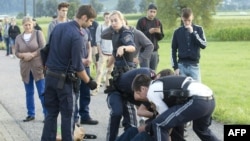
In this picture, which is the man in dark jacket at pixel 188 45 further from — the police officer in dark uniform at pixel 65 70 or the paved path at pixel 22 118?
the police officer in dark uniform at pixel 65 70

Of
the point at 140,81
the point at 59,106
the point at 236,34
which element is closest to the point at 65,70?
the point at 59,106

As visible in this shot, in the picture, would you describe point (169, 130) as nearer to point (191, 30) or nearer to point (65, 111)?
point (65, 111)

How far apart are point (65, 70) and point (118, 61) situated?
1136 mm

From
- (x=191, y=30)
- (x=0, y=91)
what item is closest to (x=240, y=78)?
(x=0, y=91)

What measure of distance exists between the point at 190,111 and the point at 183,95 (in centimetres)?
19

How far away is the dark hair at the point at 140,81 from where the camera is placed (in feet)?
21.4

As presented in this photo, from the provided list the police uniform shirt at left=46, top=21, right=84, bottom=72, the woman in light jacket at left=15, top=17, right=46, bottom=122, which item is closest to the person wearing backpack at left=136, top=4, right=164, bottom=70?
the woman in light jacket at left=15, top=17, right=46, bottom=122

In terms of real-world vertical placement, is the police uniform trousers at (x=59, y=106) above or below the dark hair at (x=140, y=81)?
below

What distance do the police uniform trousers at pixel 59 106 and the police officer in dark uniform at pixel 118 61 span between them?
52 centimetres

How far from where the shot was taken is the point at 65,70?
7508 mm

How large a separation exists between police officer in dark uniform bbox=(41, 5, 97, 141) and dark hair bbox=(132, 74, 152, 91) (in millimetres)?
1045

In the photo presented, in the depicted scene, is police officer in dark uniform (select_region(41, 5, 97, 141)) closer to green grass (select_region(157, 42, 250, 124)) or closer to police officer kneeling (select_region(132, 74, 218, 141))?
police officer kneeling (select_region(132, 74, 218, 141))

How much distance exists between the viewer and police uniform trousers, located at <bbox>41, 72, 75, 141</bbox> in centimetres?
752

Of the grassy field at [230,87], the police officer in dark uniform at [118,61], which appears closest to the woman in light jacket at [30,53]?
the police officer in dark uniform at [118,61]
